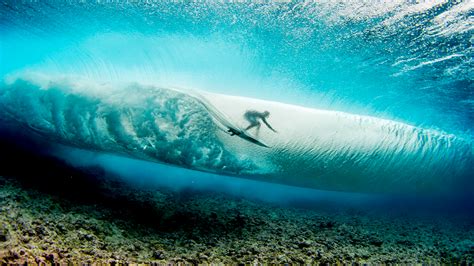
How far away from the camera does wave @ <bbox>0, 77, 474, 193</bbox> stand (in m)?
3.02

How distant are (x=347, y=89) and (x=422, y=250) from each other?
13.7 ft

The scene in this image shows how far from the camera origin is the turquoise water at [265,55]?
3.35 metres

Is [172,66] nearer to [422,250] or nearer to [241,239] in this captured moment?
[241,239]

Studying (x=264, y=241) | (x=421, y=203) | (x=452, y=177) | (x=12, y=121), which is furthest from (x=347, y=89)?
(x=12, y=121)

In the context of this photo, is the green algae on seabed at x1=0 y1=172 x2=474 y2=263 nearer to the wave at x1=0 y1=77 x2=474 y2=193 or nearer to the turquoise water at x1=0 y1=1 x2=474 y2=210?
the wave at x1=0 y1=77 x2=474 y2=193

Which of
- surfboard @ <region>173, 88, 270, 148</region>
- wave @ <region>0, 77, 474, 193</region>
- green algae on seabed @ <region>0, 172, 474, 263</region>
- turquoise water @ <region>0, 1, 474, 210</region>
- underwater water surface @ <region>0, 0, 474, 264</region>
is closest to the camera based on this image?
green algae on seabed @ <region>0, 172, 474, 263</region>

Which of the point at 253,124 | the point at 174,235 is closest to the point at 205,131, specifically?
the point at 253,124

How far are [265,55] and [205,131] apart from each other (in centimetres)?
262

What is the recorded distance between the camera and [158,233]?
7.27ft

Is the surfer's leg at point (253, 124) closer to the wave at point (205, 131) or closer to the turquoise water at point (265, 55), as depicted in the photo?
the wave at point (205, 131)

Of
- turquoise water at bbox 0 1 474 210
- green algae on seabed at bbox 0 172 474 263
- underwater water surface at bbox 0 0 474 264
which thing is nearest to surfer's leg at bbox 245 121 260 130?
underwater water surface at bbox 0 0 474 264

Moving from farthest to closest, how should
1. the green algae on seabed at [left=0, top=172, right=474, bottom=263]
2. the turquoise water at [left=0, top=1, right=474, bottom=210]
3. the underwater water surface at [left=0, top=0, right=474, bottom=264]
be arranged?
the turquoise water at [left=0, top=1, right=474, bottom=210], the underwater water surface at [left=0, top=0, right=474, bottom=264], the green algae on seabed at [left=0, top=172, right=474, bottom=263]

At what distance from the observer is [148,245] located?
1935 mm

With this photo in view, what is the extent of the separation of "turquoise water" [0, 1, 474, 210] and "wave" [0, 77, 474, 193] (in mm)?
65
